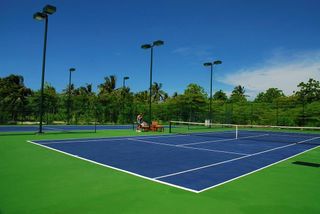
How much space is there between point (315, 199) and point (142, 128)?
59.0 ft

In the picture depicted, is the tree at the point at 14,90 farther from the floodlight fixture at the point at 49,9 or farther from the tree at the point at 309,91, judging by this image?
the tree at the point at 309,91

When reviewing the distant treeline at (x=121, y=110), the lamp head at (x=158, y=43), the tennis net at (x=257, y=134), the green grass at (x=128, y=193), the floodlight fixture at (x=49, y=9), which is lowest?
the green grass at (x=128, y=193)

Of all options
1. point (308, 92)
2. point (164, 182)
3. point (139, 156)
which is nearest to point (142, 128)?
point (139, 156)

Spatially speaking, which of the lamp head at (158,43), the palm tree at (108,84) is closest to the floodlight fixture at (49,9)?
the lamp head at (158,43)

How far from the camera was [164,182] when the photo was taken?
6.51 m

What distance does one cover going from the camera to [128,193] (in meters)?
5.59

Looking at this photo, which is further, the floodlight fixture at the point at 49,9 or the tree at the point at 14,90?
the tree at the point at 14,90

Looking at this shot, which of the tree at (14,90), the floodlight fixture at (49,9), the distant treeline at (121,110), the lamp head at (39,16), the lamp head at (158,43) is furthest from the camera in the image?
the tree at (14,90)

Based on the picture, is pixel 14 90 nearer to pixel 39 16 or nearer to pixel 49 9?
pixel 39 16

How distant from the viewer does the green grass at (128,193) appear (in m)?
4.76

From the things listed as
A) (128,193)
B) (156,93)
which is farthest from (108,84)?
(128,193)

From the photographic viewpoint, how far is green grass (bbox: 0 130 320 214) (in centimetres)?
476

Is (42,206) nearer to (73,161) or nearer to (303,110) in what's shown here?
(73,161)

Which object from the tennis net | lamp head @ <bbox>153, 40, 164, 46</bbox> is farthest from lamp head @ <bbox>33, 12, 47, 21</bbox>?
the tennis net
